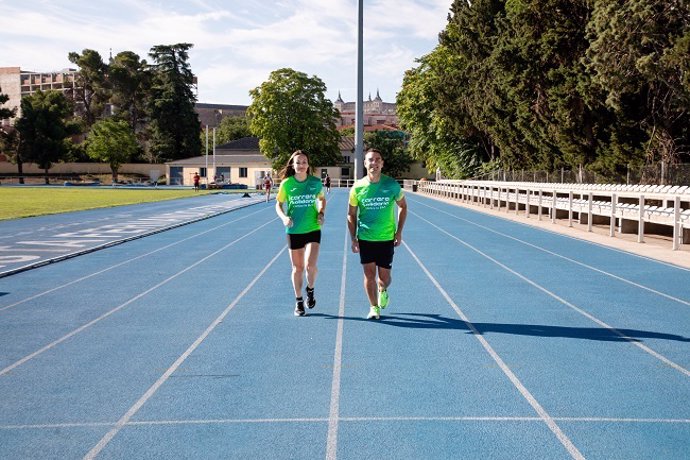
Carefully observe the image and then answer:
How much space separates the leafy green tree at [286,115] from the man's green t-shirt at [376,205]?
2561 inches

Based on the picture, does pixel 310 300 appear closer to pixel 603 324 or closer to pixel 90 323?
pixel 90 323

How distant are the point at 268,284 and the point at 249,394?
5.08 meters

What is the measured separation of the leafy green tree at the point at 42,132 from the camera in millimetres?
79375

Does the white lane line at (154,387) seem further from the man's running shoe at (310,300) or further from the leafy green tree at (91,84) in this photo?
the leafy green tree at (91,84)

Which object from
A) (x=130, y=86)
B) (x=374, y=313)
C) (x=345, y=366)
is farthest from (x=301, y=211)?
(x=130, y=86)

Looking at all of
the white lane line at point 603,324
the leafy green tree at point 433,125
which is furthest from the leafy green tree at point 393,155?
the white lane line at point 603,324

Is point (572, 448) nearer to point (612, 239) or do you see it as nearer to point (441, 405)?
point (441, 405)

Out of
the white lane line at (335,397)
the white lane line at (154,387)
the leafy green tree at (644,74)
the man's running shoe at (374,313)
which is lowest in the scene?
the white lane line at (154,387)

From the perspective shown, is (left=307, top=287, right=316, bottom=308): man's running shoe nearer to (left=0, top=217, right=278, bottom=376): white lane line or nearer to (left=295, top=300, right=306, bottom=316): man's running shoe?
(left=295, top=300, right=306, bottom=316): man's running shoe

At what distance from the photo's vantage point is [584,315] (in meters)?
7.76

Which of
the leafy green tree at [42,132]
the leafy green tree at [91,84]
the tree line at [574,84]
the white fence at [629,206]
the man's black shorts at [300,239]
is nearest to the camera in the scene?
the man's black shorts at [300,239]

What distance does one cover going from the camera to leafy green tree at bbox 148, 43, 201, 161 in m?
94.3

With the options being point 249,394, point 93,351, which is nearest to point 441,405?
point 249,394

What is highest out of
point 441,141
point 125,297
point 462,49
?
point 462,49
